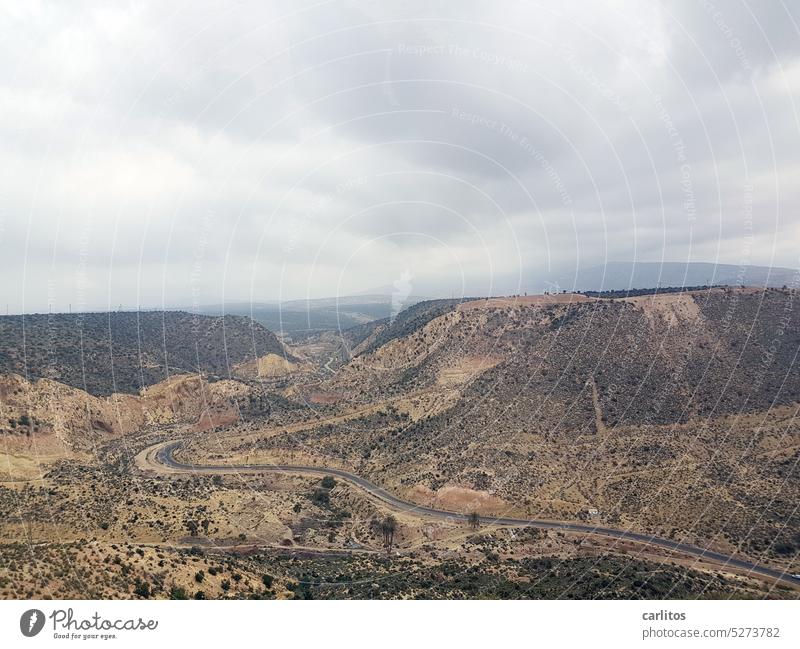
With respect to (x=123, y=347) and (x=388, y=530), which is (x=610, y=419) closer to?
(x=388, y=530)

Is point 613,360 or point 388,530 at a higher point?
point 613,360

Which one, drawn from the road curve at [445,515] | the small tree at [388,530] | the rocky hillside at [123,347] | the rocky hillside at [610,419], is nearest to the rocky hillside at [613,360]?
the rocky hillside at [610,419]

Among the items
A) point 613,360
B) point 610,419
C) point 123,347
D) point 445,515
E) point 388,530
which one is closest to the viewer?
point 388,530

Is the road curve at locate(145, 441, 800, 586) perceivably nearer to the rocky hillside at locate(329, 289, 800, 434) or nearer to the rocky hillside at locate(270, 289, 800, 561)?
the rocky hillside at locate(270, 289, 800, 561)

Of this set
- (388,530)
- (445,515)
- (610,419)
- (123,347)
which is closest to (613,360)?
(610,419)

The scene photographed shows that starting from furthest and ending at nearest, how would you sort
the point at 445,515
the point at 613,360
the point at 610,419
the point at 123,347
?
the point at 123,347
the point at 613,360
the point at 610,419
the point at 445,515

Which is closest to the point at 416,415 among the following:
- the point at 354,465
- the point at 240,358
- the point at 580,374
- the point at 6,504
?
the point at 354,465

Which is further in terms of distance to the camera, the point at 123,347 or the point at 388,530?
the point at 123,347

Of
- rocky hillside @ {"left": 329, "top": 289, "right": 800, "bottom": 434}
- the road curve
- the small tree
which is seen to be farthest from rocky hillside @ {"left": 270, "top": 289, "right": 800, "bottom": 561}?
the small tree
